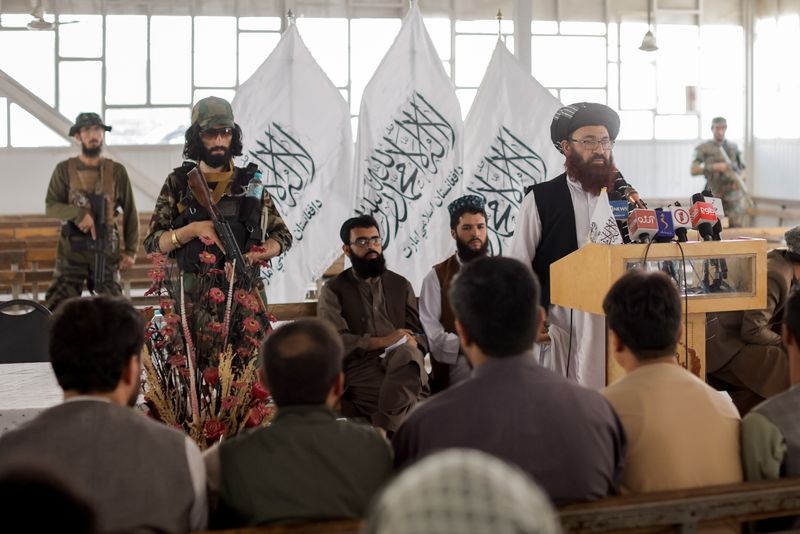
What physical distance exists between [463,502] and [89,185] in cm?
585

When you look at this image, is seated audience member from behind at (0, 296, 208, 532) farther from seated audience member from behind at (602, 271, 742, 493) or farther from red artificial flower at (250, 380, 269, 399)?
red artificial flower at (250, 380, 269, 399)

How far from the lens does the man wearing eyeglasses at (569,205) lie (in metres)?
3.66

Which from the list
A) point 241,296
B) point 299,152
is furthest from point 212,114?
point 299,152

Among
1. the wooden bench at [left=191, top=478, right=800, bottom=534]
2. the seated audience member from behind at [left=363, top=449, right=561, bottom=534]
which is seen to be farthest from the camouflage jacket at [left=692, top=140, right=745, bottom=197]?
the seated audience member from behind at [left=363, top=449, right=561, bottom=534]

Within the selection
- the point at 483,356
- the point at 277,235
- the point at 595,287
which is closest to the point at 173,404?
the point at 277,235

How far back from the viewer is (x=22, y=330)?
4113 mm

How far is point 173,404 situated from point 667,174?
43.2 ft

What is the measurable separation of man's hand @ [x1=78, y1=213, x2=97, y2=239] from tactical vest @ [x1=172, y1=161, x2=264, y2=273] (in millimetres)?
2491

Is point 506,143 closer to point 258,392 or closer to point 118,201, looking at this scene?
point 118,201

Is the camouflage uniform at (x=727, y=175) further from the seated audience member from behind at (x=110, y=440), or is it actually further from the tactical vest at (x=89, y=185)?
the seated audience member from behind at (x=110, y=440)

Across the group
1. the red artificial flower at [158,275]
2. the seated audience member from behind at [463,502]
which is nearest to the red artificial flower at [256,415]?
the red artificial flower at [158,275]

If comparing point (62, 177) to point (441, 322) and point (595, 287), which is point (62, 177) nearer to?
point (441, 322)

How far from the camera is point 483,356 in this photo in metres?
1.88

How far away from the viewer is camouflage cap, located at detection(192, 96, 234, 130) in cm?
378
